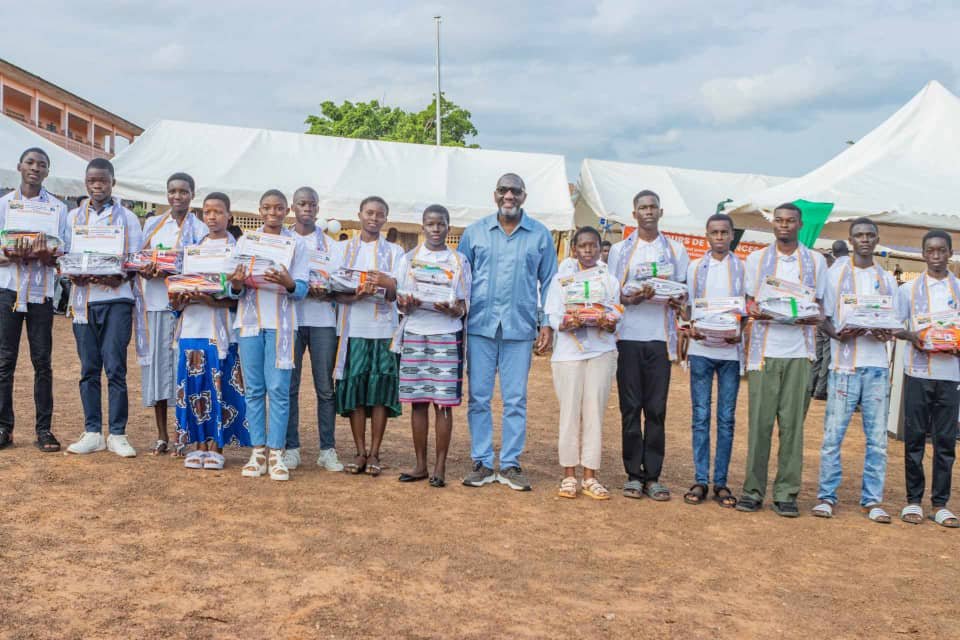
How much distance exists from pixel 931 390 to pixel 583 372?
2.38 metres

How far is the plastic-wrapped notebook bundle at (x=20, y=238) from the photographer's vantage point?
6266mm

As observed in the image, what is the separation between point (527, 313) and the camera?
630cm

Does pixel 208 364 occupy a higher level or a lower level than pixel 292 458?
higher

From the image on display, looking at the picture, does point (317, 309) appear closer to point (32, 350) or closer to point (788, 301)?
point (32, 350)

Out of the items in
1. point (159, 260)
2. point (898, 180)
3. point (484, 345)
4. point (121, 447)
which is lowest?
point (121, 447)

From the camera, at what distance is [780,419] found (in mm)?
6012

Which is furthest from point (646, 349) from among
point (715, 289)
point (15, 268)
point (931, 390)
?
point (15, 268)

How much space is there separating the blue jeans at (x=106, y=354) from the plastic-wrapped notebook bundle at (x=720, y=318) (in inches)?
162

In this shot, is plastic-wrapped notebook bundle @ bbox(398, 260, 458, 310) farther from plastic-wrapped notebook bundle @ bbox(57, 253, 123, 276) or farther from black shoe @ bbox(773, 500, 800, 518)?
black shoe @ bbox(773, 500, 800, 518)

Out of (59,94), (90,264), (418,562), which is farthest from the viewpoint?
(59,94)

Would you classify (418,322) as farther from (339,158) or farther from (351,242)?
(339,158)

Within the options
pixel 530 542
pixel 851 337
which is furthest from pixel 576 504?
pixel 851 337

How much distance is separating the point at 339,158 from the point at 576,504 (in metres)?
14.5

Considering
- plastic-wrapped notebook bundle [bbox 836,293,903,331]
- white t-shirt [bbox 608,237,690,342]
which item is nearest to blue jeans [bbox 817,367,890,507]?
plastic-wrapped notebook bundle [bbox 836,293,903,331]
